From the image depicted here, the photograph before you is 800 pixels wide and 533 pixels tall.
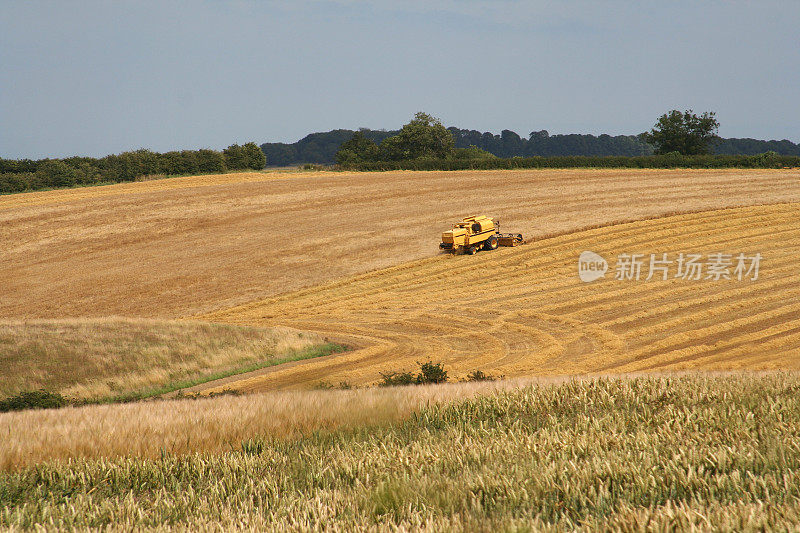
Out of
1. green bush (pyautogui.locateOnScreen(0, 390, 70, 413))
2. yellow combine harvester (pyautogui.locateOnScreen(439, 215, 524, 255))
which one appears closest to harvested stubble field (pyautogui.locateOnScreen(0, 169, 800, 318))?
yellow combine harvester (pyautogui.locateOnScreen(439, 215, 524, 255))

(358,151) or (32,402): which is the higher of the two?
(358,151)

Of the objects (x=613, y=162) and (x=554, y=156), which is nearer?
(x=613, y=162)

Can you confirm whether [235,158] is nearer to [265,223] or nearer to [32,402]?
[265,223]

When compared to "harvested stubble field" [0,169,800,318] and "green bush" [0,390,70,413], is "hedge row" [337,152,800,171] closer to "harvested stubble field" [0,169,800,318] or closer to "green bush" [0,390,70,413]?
"harvested stubble field" [0,169,800,318]

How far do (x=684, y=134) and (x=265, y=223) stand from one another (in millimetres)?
69179

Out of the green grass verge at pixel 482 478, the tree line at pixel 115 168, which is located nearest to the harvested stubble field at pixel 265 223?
the tree line at pixel 115 168

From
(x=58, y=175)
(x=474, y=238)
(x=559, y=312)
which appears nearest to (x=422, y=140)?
(x=58, y=175)

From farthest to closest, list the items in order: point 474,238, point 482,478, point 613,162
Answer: point 613,162, point 474,238, point 482,478

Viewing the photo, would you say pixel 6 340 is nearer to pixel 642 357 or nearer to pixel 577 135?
pixel 642 357

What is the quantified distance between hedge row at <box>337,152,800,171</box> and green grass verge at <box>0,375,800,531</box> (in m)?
64.0

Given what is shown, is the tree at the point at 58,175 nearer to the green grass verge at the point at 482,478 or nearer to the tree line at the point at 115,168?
the tree line at the point at 115,168

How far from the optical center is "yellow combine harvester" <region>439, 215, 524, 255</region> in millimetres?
34281

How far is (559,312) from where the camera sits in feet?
77.8

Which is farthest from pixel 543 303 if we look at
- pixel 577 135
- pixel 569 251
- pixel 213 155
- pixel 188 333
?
pixel 577 135
